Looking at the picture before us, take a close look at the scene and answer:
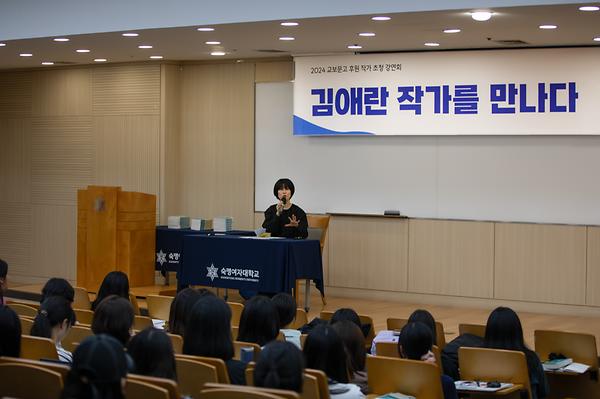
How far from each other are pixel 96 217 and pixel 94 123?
262 centimetres

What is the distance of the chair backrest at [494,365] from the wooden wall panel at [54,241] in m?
10.5

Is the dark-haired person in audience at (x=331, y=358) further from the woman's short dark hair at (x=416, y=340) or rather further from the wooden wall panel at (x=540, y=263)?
the wooden wall panel at (x=540, y=263)

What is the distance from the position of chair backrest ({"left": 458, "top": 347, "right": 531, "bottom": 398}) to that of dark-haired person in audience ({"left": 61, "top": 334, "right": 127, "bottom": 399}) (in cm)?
329

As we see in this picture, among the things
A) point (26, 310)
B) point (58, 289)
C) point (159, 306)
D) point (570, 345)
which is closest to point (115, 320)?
point (58, 289)

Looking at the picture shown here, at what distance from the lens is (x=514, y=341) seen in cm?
641

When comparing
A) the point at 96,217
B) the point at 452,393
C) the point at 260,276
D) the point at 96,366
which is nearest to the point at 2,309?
the point at 96,366

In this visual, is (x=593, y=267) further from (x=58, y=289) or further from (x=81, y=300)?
(x=58, y=289)

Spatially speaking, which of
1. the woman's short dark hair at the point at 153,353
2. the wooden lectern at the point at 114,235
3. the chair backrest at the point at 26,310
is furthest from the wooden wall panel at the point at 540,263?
the woman's short dark hair at the point at 153,353

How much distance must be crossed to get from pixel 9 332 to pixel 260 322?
163 cm

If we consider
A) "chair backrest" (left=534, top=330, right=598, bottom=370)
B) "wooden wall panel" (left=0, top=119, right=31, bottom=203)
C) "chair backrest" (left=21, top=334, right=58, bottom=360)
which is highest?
"wooden wall panel" (left=0, top=119, right=31, bottom=203)

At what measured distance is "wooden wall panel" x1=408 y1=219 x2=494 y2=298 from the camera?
12.7 metres

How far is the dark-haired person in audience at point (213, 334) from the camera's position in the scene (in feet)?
17.3

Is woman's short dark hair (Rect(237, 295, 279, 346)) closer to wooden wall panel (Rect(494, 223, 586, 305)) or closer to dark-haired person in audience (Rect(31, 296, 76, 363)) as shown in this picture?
dark-haired person in audience (Rect(31, 296, 76, 363))

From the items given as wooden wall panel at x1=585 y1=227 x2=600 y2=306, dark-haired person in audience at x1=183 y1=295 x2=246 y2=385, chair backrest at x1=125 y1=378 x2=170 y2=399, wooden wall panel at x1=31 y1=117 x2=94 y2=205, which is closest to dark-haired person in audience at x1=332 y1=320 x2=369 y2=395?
dark-haired person in audience at x1=183 y1=295 x2=246 y2=385
